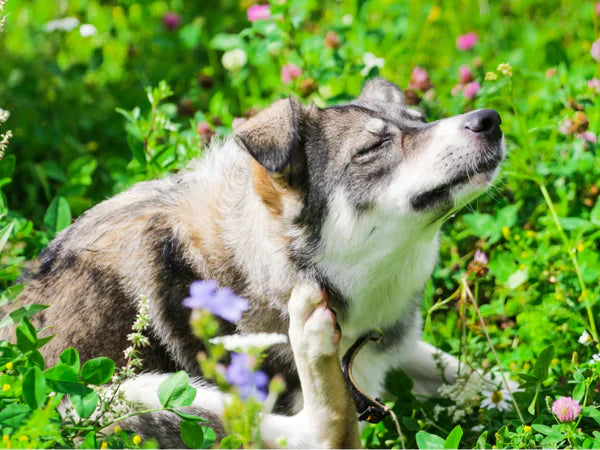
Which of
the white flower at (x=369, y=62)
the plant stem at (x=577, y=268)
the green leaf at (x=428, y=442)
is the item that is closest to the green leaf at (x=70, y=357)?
the green leaf at (x=428, y=442)

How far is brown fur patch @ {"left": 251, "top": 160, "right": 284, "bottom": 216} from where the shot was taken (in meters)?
3.14

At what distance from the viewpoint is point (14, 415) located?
2379 mm

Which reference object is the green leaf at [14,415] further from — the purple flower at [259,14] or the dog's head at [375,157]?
the purple flower at [259,14]

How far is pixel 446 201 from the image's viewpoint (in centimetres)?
302

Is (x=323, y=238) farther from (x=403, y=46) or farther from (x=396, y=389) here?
(x=403, y=46)

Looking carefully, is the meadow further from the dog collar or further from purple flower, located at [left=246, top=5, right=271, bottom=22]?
the dog collar

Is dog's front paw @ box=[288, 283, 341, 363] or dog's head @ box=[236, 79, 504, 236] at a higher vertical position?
dog's head @ box=[236, 79, 504, 236]

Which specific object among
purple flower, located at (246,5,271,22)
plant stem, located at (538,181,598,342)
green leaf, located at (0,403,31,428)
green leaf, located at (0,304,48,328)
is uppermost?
purple flower, located at (246,5,271,22)

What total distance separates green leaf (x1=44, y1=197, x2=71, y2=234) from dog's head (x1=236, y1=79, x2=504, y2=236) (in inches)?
47.4

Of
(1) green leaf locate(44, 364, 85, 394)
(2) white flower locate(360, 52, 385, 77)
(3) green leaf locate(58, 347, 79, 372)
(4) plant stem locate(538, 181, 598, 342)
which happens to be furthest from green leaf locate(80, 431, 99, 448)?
(2) white flower locate(360, 52, 385, 77)

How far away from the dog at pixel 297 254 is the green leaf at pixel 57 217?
450 mm

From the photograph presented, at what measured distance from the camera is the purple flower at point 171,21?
5883 millimetres

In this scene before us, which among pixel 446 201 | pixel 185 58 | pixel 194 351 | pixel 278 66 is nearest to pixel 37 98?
pixel 185 58

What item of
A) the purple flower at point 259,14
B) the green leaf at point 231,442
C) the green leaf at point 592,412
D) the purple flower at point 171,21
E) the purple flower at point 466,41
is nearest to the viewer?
the green leaf at point 231,442
